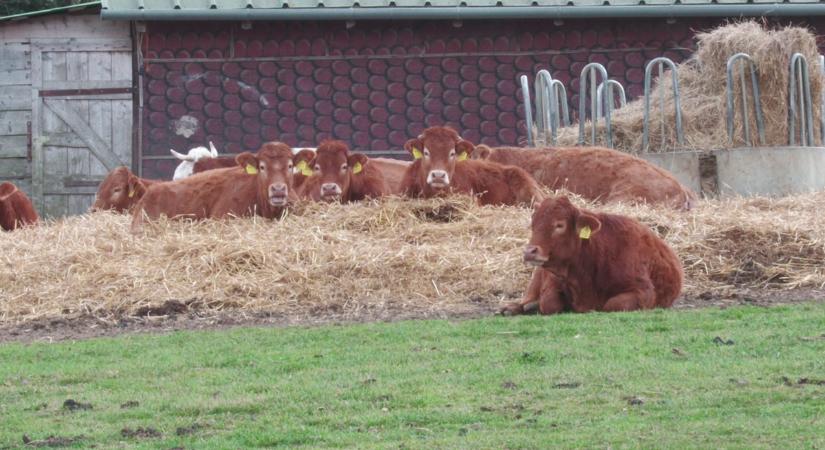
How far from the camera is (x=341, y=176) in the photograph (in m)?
15.8

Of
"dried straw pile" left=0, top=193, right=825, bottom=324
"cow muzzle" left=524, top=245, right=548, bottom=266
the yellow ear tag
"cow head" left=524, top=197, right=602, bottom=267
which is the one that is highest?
the yellow ear tag

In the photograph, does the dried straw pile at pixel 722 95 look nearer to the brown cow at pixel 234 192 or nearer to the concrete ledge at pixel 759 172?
the concrete ledge at pixel 759 172

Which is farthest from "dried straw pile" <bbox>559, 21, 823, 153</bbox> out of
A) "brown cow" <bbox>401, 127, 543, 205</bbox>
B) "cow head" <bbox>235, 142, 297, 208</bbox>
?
"cow head" <bbox>235, 142, 297, 208</bbox>

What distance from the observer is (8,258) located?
1362 centimetres

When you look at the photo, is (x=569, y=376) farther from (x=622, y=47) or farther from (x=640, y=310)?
(x=622, y=47)

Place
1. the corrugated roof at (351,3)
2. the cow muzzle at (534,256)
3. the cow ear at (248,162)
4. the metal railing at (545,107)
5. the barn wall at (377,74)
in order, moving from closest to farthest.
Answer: the cow muzzle at (534,256)
the cow ear at (248,162)
the metal railing at (545,107)
the corrugated roof at (351,3)
the barn wall at (377,74)

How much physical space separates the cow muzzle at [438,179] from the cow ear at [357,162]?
1.29 meters

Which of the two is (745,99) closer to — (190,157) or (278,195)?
(278,195)


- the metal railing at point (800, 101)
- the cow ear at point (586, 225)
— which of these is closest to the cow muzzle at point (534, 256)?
the cow ear at point (586, 225)

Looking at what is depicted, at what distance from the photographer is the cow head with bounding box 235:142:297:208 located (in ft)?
49.9

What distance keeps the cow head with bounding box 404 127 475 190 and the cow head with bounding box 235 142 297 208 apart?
1372 mm

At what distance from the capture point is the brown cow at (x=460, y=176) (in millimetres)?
15078

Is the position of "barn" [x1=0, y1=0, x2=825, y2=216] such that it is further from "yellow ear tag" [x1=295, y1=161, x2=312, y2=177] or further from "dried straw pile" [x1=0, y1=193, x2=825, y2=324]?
"dried straw pile" [x1=0, y1=193, x2=825, y2=324]

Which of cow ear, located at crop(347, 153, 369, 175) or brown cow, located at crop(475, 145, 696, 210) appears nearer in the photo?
brown cow, located at crop(475, 145, 696, 210)
